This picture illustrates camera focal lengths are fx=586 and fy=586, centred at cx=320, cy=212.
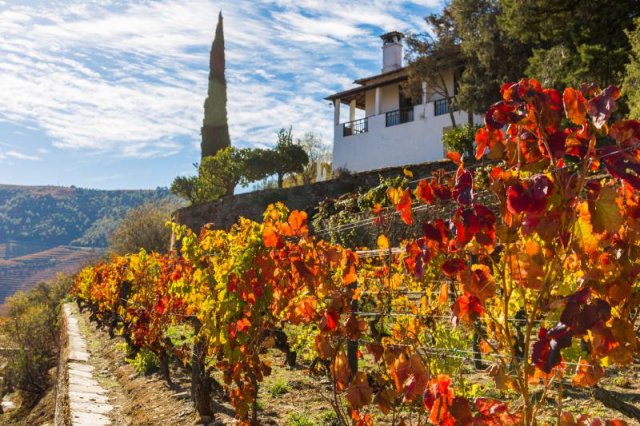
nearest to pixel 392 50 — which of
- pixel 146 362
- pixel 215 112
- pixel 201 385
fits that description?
pixel 215 112

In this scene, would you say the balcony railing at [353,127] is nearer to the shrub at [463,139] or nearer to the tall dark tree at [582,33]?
the shrub at [463,139]

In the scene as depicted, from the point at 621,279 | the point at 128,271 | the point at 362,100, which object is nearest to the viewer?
the point at 621,279

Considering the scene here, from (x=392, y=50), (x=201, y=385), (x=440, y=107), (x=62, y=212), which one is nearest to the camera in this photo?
(x=201, y=385)

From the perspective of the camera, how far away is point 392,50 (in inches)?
1180

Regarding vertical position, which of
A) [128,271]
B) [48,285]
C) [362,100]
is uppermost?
[362,100]

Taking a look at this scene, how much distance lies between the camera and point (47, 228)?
17288 cm

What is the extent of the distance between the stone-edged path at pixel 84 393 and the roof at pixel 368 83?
1951 centimetres

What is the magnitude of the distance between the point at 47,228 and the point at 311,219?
172326 mm

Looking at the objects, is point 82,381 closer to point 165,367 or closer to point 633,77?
point 165,367

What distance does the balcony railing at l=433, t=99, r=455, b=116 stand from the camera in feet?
81.4

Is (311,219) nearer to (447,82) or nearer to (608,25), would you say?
(447,82)

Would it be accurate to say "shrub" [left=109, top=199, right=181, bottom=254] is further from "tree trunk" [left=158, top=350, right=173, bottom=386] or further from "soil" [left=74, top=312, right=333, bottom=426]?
"tree trunk" [left=158, top=350, right=173, bottom=386]

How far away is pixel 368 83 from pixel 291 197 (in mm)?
9189

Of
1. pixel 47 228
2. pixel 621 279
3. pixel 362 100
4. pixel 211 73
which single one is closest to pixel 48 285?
pixel 211 73
